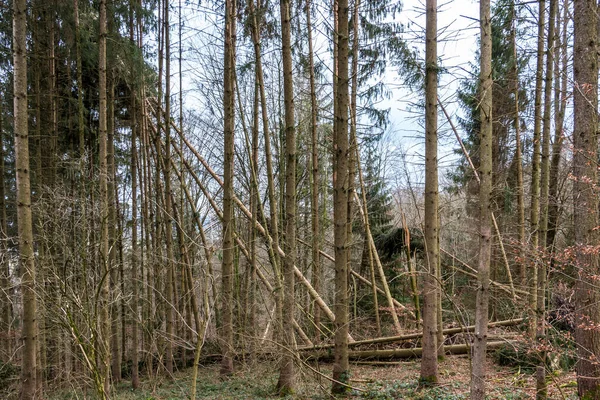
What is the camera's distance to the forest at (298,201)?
535 centimetres

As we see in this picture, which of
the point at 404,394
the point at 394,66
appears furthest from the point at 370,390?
the point at 394,66

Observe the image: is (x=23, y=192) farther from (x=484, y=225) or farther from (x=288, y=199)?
(x=484, y=225)

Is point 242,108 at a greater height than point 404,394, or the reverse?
point 242,108

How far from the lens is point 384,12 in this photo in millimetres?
10562

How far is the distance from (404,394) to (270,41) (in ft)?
26.6

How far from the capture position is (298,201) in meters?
13.1

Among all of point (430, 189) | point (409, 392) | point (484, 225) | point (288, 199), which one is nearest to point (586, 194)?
point (484, 225)

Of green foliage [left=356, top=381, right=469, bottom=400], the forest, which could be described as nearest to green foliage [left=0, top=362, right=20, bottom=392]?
the forest

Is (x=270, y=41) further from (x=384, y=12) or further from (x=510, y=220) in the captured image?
(x=510, y=220)

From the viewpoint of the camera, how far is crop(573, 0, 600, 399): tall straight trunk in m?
5.18

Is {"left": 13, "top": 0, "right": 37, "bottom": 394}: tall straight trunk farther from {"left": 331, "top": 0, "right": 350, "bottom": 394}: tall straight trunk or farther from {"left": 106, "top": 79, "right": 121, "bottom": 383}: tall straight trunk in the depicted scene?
{"left": 331, "top": 0, "right": 350, "bottom": 394}: tall straight trunk

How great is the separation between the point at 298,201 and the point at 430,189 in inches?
265

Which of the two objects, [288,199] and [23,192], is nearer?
[23,192]

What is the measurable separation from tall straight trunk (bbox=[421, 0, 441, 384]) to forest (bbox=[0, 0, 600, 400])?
0.03 m
